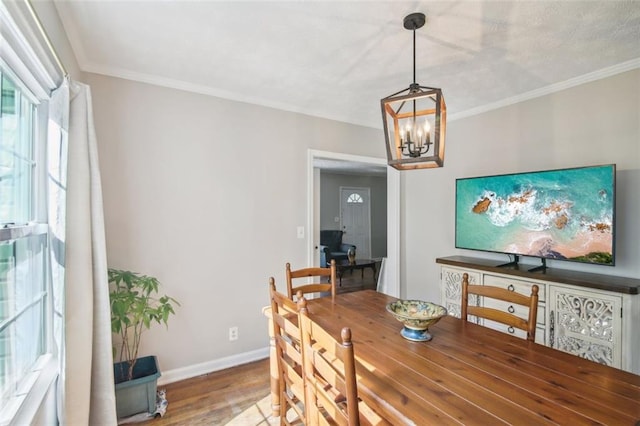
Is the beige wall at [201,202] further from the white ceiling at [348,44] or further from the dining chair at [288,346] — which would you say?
the dining chair at [288,346]

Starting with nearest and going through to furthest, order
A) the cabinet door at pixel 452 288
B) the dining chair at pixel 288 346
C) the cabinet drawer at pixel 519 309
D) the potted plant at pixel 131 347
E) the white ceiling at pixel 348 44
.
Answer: the dining chair at pixel 288 346 < the white ceiling at pixel 348 44 < the potted plant at pixel 131 347 < the cabinet drawer at pixel 519 309 < the cabinet door at pixel 452 288

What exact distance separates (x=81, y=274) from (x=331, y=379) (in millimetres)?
1498

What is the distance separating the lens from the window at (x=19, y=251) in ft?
4.01

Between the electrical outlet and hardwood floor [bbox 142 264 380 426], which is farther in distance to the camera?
the electrical outlet

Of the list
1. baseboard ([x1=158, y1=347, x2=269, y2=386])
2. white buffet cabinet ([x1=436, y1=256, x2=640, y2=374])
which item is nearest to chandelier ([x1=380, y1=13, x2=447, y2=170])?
white buffet cabinet ([x1=436, y1=256, x2=640, y2=374])

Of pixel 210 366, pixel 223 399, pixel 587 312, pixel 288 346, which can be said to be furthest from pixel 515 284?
pixel 210 366

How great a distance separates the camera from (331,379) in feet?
3.38

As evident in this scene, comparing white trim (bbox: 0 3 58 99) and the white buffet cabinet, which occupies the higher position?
white trim (bbox: 0 3 58 99)

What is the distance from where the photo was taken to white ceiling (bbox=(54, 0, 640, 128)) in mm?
1661

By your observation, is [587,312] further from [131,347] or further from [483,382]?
[131,347]

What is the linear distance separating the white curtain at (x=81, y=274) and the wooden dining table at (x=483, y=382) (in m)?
1.34

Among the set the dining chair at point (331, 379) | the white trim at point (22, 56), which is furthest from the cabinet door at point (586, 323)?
the white trim at point (22, 56)

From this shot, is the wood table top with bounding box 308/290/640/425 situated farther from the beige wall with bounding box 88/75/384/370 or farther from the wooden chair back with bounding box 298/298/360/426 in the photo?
the beige wall with bounding box 88/75/384/370

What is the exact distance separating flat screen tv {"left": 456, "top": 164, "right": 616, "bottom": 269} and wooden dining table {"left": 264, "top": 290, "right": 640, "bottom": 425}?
1440mm
